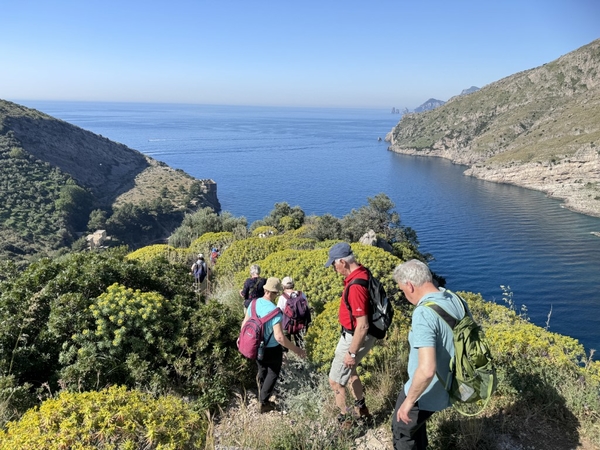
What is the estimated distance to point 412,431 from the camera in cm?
267

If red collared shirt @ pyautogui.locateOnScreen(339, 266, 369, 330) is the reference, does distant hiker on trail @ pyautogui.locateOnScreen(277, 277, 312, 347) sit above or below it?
below

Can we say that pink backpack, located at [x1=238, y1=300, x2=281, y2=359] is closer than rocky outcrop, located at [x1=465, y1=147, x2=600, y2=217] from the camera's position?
Yes

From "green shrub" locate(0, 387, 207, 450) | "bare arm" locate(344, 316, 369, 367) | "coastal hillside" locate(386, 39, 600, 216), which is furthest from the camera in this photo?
"coastal hillside" locate(386, 39, 600, 216)

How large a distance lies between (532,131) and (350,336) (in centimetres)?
13401

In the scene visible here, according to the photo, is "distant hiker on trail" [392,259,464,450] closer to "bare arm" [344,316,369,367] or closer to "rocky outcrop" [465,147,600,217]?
"bare arm" [344,316,369,367]

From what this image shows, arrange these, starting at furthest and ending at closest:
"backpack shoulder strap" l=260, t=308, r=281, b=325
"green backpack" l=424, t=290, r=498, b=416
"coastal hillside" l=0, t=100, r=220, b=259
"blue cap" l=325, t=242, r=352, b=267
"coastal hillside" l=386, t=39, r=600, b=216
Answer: "coastal hillside" l=386, t=39, r=600, b=216, "coastal hillside" l=0, t=100, r=220, b=259, "backpack shoulder strap" l=260, t=308, r=281, b=325, "blue cap" l=325, t=242, r=352, b=267, "green backpack" l=424, t=290, r=498, b=416

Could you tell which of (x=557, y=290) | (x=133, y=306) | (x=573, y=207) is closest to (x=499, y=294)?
(x=557, y=290)

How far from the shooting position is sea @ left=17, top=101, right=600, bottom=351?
39.6m

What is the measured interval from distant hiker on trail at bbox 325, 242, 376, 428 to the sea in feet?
9.20

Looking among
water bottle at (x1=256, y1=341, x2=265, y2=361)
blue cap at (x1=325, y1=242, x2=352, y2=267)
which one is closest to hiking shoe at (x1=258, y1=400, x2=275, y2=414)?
water bottle at (x1=256, y1=341, x2=265, y2=361)

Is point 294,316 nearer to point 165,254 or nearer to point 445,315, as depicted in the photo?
point 445,315

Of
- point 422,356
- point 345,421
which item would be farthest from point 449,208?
point 422,356

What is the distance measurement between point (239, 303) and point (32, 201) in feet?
214

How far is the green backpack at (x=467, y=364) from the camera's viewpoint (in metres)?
2.47
